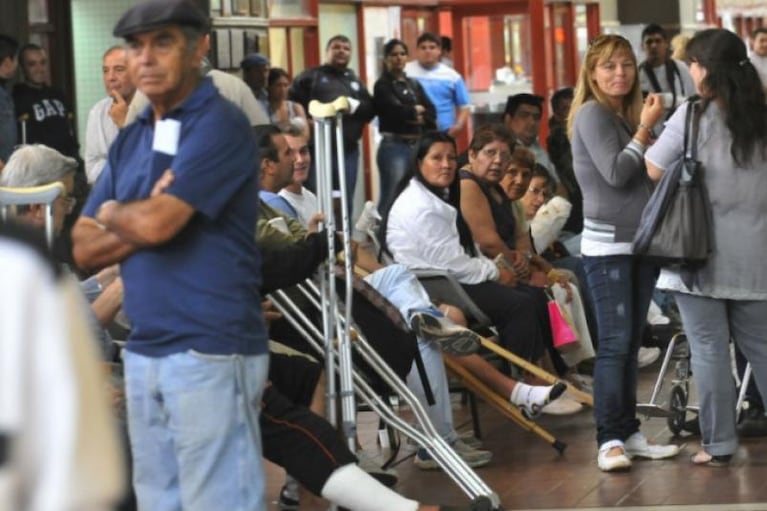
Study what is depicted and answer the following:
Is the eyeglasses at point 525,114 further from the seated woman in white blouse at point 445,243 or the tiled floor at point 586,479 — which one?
the tiled floor at point 586,479

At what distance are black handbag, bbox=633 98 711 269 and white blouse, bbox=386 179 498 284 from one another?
66.7 inches

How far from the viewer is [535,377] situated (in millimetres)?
9656

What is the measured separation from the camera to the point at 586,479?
26.1ft

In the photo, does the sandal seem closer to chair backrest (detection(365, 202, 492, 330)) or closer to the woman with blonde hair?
the woman with blonde hair

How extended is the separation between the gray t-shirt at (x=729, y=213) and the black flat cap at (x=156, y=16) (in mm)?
3224

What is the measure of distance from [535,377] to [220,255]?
4936mm

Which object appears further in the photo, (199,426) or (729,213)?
(729,213)

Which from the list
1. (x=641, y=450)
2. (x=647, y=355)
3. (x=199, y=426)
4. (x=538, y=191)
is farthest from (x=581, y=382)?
(x=199, y=426)

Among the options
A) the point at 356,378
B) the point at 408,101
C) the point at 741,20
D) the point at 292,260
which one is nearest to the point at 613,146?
the point at 356,378

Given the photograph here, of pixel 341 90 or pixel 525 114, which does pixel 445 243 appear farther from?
pixel 341 90

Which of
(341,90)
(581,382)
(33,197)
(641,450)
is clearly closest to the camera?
(33,197)

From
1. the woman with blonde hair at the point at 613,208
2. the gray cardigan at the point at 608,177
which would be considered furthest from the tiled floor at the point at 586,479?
the gray cardigan at the point at 608,177

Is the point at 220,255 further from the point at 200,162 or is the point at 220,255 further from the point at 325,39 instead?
the point at 325,39

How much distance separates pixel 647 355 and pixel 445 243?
96.8 inches
